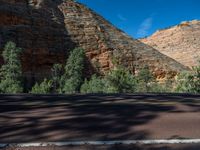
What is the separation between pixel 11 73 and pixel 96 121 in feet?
96.5

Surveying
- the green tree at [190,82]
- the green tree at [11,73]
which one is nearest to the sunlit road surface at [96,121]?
the green tree at [190,82]

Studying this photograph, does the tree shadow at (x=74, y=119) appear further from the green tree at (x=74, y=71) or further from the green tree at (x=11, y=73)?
the green tree at (x=74, y=71)

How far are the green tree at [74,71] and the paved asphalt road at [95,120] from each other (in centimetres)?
2785

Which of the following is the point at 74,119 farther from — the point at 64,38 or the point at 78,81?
the point at 64,38

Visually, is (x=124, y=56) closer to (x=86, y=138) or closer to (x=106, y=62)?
(x=106, y=62)

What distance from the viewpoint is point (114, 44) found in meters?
50.0

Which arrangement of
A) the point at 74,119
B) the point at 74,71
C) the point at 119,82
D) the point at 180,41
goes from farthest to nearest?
the point at 180,41 < the point at 74,71 < the point at 119,82 < the point at 74,119

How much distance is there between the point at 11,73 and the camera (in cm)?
3391

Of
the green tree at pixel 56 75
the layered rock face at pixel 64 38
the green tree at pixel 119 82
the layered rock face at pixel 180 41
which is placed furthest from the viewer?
the layered rock face at pixel 180 41

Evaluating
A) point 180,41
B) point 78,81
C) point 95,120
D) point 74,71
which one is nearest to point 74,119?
point 95,120

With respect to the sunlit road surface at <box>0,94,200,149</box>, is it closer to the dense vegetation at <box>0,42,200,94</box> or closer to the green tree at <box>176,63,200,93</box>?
the dense vegetation at <box>0,42,200,94</box>

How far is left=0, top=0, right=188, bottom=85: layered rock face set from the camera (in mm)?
45125

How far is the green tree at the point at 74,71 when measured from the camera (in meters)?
36.6

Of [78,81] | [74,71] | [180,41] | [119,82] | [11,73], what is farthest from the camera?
[180,41]
